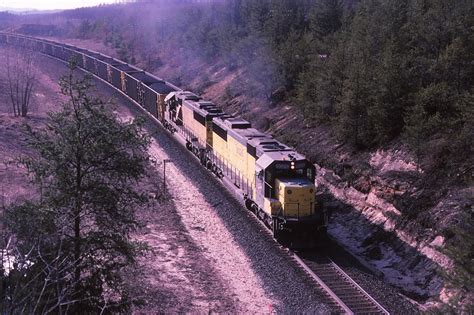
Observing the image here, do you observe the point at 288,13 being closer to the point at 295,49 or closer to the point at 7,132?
the point at 295,49

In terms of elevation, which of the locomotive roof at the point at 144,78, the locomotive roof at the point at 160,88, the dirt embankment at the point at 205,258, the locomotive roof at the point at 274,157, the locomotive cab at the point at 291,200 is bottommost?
the dirt embankment at the point at 205,258

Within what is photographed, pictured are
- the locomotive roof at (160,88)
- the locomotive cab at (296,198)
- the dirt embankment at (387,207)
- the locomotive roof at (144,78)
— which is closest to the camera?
the dirt embankment at (387,207)

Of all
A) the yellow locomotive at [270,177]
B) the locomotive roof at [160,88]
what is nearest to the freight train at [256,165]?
the yellow locomotive at [270,177]

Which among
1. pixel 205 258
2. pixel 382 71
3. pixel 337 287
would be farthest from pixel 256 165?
pixel 382 71

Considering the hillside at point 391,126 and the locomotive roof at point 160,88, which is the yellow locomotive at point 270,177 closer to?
the hillside at point 391,126

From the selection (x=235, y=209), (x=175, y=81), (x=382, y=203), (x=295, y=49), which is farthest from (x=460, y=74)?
(x=175, y=81)

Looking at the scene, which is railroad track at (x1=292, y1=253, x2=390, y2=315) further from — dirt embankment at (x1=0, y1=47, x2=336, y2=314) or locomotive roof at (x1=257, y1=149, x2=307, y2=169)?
locomotive roof at (x1=257, y1=149, x2=307, y2=169)

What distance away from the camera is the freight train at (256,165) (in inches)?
794

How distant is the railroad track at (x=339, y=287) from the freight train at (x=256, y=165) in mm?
1334

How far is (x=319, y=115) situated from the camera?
32.6 meters

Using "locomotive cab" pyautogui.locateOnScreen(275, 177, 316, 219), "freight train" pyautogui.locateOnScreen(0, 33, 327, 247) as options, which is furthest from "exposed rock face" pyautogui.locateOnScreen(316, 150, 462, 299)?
"locomotive cab" pyautogui.locateOnScreen(275, 177, 316, 219)

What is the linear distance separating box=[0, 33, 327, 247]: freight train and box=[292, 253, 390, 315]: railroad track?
1334mm

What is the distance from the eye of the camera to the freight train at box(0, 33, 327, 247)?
66.2 feet

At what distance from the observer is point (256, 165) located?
21.8 metres
